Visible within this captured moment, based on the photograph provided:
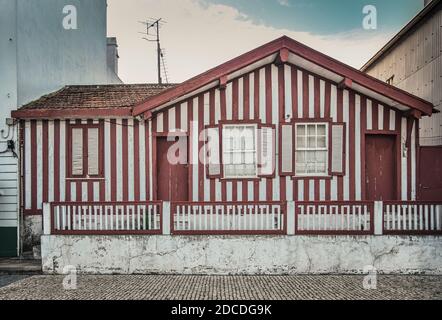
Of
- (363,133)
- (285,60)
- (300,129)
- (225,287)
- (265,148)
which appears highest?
(285,60)

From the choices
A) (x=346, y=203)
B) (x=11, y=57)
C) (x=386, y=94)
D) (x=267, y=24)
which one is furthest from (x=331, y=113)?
(x=11, y=57)

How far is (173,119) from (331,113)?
409 centimetres

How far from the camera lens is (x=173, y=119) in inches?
440

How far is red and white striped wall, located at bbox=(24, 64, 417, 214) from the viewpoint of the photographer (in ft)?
36.1

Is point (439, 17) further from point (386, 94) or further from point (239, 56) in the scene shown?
point (239, 56)

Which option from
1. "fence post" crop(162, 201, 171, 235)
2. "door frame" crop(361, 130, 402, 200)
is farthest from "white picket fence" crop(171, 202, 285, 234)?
"door frame" crop(361, 130, 402, 200)

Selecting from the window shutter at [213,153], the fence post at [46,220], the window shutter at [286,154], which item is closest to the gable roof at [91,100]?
the window shutter at [213,153]

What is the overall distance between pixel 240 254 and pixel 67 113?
223 inches

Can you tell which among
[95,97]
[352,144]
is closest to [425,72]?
[352,144]

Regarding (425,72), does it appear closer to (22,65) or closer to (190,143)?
(190,143)

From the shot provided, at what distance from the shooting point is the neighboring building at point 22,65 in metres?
11.0

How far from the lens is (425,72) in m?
14.8

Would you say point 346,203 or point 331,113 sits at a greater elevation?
point 331,113

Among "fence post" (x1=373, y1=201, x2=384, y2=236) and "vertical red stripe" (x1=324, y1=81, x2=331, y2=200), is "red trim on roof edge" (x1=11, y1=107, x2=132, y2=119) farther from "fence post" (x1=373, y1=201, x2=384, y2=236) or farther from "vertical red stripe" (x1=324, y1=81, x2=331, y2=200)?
"fence post" (x1=373, y1=201, x2=384, y2=236)
